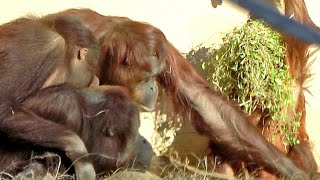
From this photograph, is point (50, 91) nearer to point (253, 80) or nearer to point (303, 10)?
point (253, 80)

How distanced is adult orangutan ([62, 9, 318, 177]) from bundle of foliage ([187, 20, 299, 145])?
0.08m

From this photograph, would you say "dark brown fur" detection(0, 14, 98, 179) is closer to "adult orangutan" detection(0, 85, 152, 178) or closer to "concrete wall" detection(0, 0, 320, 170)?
"adult orangutan" detection(0, 85, 152, 178)

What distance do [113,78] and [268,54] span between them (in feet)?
2.22

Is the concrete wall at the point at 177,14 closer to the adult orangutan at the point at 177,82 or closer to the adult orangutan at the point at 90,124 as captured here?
the adult orangutan at the point at 177,82

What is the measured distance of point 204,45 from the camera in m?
3.24

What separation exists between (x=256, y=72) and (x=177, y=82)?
35 cm

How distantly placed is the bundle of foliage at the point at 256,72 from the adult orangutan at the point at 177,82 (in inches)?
3.1

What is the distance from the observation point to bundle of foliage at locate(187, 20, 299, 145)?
2975 millimetres

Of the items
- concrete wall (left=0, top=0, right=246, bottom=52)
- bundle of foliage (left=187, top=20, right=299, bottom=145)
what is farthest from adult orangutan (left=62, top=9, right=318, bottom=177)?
concrete wall (left=0, top=0, right=246, bottom=52)

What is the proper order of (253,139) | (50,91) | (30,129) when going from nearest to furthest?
(30,129) → (50,91) → (253,139)

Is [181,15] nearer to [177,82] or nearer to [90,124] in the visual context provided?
[177,82]

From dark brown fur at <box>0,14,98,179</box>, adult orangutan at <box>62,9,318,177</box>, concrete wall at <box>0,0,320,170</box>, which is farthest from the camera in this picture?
concrete wall at <box>0,0,320,170</box>

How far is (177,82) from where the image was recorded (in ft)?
10.0

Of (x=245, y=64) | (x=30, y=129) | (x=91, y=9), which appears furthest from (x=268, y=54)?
(x=30, y=129)
